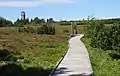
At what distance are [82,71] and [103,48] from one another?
1153 centimetres

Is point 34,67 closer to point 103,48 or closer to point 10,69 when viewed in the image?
point 10,69

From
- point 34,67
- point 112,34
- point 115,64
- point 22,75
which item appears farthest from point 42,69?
point 112,34

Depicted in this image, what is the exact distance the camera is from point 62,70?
44.8 feet

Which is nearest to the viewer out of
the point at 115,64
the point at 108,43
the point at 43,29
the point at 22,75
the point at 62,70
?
the point at 22,75

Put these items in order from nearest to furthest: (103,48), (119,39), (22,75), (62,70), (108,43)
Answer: (22,75), (62,70), (119,39), (108,43), (103,48)

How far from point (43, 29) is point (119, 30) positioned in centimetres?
3214

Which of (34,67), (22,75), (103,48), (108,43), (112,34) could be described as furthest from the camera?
(103,48)

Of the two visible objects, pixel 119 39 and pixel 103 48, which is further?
pixel 103 48

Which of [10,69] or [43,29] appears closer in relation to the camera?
[10,69]

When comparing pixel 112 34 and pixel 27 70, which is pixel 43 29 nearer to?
pixel 112 34

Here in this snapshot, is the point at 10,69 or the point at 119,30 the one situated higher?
the point at 119,30

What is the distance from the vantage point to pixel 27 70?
547 inches

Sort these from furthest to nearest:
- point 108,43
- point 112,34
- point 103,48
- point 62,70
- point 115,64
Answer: point 103,48 < point 108,43 < point 112,34 < point 115,64 < point 62,70

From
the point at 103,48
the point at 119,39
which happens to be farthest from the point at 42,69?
the point at 103,48
